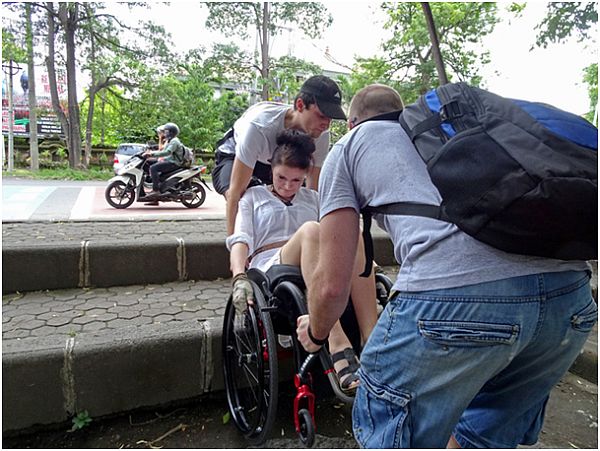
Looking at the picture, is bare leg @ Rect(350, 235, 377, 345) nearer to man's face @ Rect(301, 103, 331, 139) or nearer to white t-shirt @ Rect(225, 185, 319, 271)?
white t-shirt @ Rect(225, 185, 319, 271)

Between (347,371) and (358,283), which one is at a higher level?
(358,283)

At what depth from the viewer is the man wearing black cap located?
2.07 meters

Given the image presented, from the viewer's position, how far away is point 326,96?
6.74 ft

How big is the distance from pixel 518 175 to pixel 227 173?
1983 millimetres

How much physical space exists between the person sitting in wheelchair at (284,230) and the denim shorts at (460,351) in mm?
674

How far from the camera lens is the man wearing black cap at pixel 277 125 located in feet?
6.79

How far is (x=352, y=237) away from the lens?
3.38 ft

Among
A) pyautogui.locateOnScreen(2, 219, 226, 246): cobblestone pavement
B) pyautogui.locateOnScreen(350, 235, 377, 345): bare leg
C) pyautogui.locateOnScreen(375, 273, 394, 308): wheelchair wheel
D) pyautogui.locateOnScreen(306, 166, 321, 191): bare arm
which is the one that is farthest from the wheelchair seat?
pyautogui.locateOnScreen(2, 219, 226, 246): cobblestone pavement

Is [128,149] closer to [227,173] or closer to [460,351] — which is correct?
[227,173]

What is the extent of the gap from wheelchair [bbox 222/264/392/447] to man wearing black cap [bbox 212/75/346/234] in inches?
22.5

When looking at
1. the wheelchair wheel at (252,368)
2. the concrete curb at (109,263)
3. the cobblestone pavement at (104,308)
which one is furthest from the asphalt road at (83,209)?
the wheelchair wheel at (252,368)

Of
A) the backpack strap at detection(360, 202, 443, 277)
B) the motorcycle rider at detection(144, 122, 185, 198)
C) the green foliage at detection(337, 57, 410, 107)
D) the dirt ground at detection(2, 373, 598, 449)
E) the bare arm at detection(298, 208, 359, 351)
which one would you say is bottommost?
the dirt ground at detection(2, 373, 598, 449)

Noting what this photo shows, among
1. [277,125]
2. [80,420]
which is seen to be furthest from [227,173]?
[80,420]

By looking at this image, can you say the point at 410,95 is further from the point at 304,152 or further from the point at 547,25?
the point at 304,152
